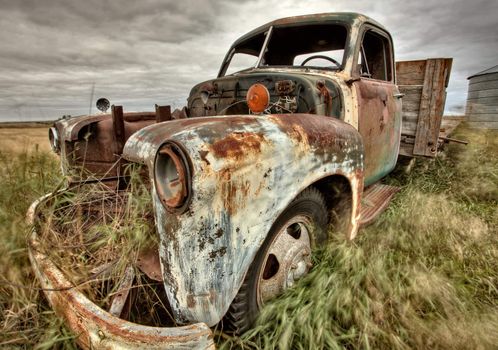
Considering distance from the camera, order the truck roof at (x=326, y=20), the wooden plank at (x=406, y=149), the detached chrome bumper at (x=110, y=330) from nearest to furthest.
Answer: the detached chrome bumper at (x=110, y=330) → the truck roof at (x=326, y=20) → the wooden plank at (x=406, y=149)

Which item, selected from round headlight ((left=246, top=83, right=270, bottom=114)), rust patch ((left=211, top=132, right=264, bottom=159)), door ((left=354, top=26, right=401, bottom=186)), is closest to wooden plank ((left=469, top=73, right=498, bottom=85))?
door ((left=354, top=26, right=401, bottom=186))

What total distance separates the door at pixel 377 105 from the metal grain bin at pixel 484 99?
35.4ft

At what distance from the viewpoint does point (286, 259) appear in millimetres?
1576

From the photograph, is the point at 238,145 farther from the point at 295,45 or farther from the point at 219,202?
the point at 295,45

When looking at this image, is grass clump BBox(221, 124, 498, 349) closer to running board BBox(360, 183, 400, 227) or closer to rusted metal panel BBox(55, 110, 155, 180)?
running board BBox(360, 183, 400, 227)

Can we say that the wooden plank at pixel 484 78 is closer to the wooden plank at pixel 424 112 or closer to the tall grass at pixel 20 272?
the wooden plank at pixel 424 112

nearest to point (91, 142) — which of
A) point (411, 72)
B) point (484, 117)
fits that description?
point (411, 72)

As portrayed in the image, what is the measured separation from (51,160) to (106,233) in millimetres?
1419

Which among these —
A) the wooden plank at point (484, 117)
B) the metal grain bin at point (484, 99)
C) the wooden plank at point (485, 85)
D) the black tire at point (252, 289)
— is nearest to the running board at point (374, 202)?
the black tire at point (252, 289)

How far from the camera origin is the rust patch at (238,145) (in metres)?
1.07

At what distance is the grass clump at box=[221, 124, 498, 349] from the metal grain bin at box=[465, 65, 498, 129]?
37.5 ft

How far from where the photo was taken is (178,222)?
Answer: 1.04 meters

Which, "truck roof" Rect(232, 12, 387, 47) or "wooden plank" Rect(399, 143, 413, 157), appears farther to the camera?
"wooden plank" Rect(399, 143, 413, 157)

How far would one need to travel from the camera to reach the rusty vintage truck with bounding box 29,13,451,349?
1.04 metres
